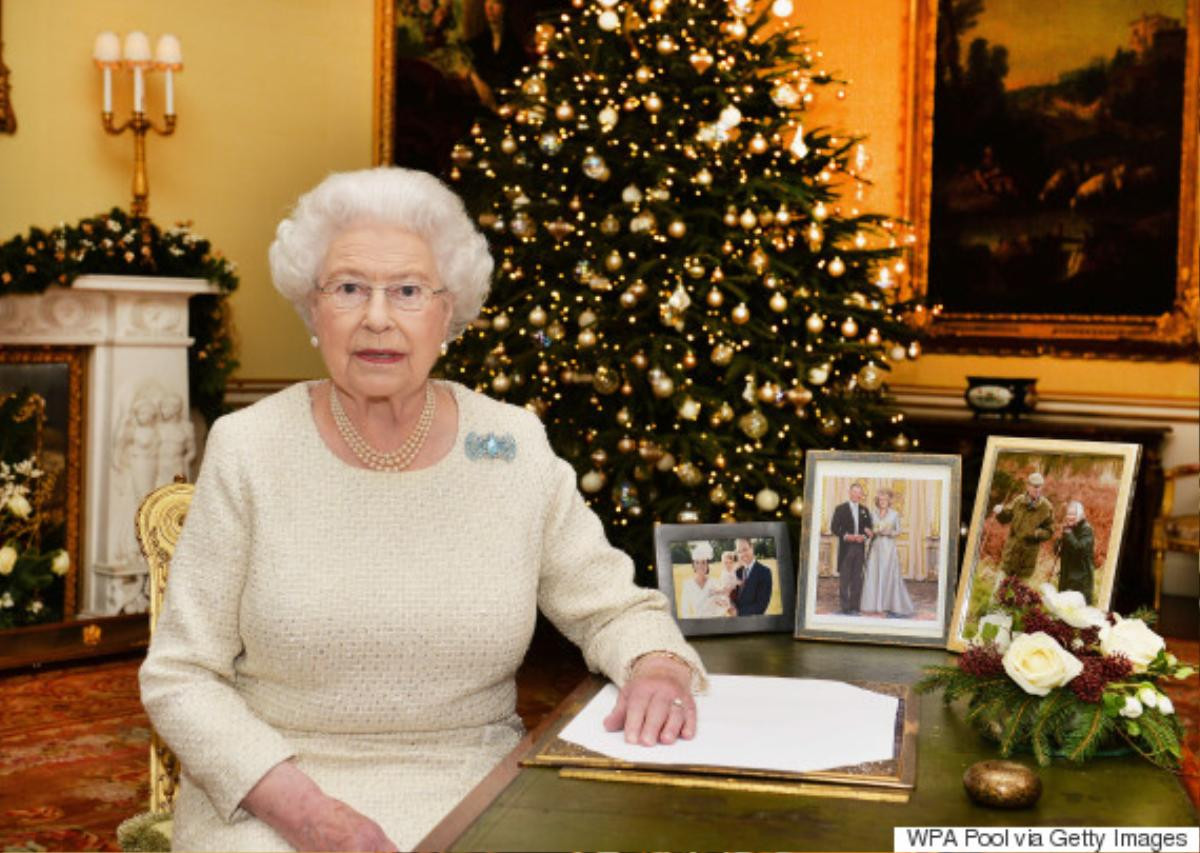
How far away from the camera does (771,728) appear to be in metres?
2.02

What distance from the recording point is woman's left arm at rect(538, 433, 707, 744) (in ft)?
7.30

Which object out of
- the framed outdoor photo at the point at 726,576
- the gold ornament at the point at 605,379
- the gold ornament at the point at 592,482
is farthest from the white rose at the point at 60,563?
the framed outdoor photo at the point at 726,576

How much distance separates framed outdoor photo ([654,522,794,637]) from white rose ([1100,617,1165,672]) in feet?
2.34

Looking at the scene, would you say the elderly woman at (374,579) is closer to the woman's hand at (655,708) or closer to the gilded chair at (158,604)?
the woman's hand at (655,708)

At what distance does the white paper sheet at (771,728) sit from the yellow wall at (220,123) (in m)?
6.09

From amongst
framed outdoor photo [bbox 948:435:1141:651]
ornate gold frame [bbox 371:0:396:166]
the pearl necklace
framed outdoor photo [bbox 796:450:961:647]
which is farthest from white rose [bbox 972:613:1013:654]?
ornate gold frame [bbox 371:0:396:166]

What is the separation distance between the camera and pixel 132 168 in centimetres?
767

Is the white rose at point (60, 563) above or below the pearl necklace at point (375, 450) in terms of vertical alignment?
below

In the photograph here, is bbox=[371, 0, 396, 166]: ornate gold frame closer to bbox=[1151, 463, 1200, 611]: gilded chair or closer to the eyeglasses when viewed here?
bbox=[1151, 463, 1200, 611]: gilded chair

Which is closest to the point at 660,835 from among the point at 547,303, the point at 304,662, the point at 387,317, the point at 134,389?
the point at 304,662

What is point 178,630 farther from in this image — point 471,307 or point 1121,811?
point 1121,811

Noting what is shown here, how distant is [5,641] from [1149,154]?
21.7ft

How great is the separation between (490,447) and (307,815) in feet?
2.31

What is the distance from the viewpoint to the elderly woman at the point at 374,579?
82.9 inches
